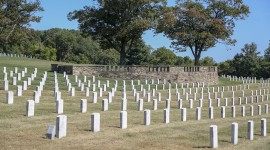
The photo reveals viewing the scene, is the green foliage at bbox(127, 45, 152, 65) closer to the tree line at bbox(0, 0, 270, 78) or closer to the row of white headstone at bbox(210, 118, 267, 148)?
the tree line at bbox(0, 0, 270, 78)

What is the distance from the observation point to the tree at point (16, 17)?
48844 mm

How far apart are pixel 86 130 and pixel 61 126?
1269 mm

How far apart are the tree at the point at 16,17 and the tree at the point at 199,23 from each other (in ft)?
48.9

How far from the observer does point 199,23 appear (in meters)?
51.2

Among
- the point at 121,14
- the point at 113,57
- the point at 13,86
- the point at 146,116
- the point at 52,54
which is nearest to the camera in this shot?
the point at 146,116

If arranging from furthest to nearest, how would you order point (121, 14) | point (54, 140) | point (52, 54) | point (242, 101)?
point (52, 54)
point (121, 14)
point (242, 101)
point (54, 140)

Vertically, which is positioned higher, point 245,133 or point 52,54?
point 52,54

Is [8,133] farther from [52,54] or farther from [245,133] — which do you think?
[52,54]

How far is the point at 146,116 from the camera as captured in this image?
13070mm

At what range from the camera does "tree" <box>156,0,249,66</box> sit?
165 feet

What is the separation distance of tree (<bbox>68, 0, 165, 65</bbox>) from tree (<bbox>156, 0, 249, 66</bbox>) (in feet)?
7.61

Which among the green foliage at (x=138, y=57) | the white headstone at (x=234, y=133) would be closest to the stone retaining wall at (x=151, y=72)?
the green foliage at (x=138, y=57)

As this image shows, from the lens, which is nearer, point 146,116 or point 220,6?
point 146,116

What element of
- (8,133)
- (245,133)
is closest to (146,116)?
(245,133)
